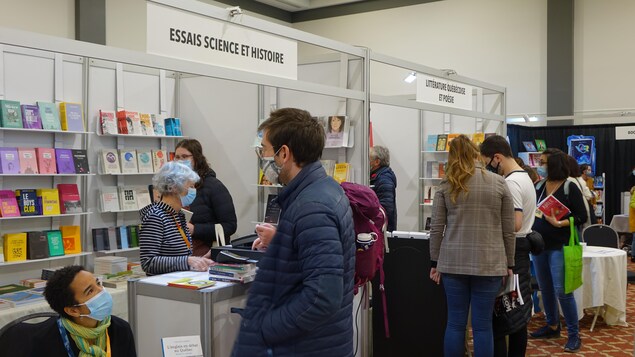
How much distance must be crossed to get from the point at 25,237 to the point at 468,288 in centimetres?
419

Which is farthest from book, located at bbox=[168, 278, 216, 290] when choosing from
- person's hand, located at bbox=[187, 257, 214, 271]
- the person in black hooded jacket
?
the person in black hooded jacket

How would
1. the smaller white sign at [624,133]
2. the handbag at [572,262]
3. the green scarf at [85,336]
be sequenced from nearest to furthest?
the green scarf at [85,336] < the handbag at [572,262] < the smaller white sign at [624,133]

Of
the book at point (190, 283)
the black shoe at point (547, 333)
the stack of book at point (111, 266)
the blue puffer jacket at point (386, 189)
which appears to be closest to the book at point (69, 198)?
the stack of book at point (111, 266)

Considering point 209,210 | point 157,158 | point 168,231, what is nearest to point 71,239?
point 157,158

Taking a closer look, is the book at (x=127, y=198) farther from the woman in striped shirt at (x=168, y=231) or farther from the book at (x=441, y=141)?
the book at (x=441, y=141)

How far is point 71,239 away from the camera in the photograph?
20.0 ft

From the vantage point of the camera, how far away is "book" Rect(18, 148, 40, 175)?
566 centimetres

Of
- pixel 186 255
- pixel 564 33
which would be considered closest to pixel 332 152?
pixel 186 255

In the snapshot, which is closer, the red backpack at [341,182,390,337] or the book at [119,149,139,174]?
the red backpack at [341,182,390,337]

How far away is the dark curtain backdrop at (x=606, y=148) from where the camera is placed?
1105 cm

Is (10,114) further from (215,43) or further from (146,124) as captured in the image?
(215,43)

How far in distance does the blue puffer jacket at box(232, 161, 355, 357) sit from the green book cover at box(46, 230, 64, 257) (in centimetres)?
449

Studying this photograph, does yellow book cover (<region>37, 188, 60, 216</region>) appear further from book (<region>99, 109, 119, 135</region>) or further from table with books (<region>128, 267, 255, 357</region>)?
table with books (<region>128, 267, 255, 357</region>)

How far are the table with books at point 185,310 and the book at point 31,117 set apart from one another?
364 cm
